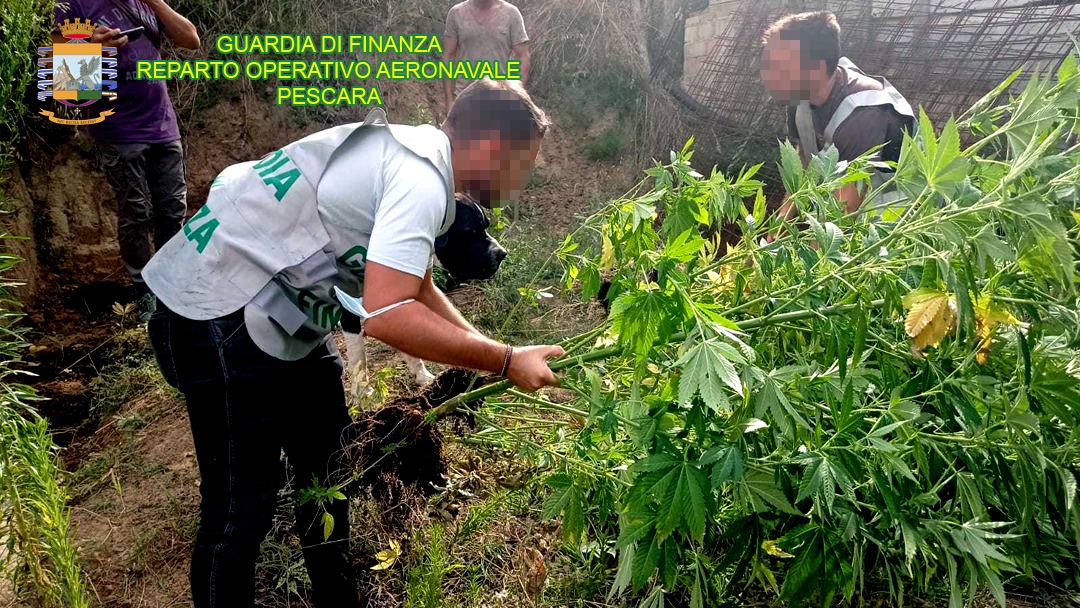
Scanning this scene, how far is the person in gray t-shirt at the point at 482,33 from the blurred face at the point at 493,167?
3.27 metres

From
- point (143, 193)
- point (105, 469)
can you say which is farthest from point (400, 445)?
point (143, 193)

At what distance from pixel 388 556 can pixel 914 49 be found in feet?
16.4

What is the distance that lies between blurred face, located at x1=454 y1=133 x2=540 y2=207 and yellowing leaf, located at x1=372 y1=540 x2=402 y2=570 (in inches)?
45.8

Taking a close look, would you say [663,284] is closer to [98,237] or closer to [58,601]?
[58,601]

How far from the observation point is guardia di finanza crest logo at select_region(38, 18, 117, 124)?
3.46 meters

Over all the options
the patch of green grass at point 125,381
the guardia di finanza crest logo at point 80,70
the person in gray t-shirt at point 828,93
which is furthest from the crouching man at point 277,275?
the guardia di finanza crest logo at point 80,70

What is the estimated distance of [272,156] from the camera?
168cm

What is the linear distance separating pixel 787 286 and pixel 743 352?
0.34 metres

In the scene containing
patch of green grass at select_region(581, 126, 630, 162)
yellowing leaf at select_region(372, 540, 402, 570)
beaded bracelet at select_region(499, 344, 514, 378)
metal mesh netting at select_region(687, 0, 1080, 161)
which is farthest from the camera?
patch of green grass at select_region(581, 126, 630, 162)

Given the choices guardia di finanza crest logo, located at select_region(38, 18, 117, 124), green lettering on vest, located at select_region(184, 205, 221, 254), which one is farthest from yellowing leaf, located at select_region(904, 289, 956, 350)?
guardia di finanza crest logo, located at select_region(38, 18, 117, 124)

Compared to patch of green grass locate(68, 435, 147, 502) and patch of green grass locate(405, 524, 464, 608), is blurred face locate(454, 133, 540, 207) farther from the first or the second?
patch of green grass locate(68, 435, 147, 502)

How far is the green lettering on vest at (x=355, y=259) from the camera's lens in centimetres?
162

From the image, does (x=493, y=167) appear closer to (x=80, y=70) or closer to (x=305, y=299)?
(x=305, y=299)

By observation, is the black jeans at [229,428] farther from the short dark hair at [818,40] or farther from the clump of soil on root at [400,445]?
the short dark hair at [818,40]
